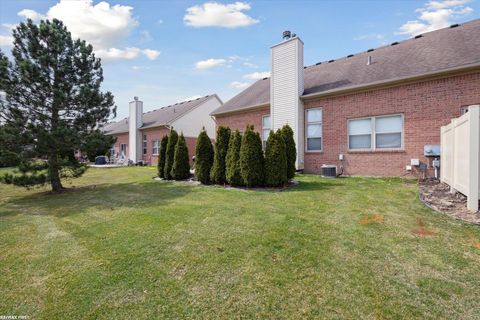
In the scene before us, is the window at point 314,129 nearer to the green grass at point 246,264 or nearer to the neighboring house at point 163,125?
the green grass at point 246,264

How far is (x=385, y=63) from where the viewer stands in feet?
36.8

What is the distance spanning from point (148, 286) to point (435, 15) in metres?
16.0

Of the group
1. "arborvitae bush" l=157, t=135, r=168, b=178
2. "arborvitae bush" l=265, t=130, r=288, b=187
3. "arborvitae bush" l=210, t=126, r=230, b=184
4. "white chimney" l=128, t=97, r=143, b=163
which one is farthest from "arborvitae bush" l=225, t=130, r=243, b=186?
"white chimney" l=128, t=97, r=143, b=163

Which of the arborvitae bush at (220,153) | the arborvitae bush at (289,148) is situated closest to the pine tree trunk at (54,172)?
the arborvitae bush at (220,153)

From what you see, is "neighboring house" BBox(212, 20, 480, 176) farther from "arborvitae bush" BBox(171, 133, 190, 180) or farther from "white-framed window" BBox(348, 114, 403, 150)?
"arborvitae bush" BBox(171, 133, 190, 180)

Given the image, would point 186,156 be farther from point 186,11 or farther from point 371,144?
point 371,144

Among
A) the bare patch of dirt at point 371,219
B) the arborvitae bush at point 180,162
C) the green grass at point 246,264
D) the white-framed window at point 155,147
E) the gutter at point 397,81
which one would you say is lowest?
the green grass at point 246,264

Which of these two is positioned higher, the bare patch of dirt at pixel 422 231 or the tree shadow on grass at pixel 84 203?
the bare patch of dirt at pixel 422 231

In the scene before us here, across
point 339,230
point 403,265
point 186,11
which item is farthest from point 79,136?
point 403,265

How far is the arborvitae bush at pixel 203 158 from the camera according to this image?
9.50m

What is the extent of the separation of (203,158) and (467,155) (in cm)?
731

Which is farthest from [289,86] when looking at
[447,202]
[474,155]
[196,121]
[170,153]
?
[196,121]

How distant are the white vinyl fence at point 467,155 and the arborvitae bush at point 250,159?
487 cm

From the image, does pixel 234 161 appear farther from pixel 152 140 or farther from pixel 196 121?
pixel 152 140
